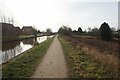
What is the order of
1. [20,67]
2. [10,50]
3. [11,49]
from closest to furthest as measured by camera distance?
[20,67]
[10,50]
[11,49]

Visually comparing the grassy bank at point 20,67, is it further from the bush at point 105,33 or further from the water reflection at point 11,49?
the bush at point 105,33

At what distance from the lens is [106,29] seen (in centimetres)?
4281

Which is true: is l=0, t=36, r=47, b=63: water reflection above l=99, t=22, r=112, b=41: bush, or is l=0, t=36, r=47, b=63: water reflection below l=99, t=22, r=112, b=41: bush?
below

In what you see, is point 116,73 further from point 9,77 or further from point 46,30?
point 46,30

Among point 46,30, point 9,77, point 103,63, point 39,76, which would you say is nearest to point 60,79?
point 39,76

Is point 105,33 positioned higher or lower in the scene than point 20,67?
higher

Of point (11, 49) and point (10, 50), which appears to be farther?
point (11, 49)

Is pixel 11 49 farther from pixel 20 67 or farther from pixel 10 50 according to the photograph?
pixel 20 67

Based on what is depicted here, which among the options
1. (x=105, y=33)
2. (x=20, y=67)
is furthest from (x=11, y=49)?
(x=105, y=33)

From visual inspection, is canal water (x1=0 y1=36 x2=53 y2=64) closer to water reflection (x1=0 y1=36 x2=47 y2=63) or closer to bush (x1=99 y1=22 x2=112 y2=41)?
water reflection (x1=0 y1=36 x2=47 y2=63)

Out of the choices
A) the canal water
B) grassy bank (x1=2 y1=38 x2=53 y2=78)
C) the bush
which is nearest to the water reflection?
the canal water

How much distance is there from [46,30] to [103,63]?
547ft

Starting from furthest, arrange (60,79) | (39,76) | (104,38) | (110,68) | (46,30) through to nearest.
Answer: (46,30) < (104,38) < (110,68) < (39,76) < (60,79)

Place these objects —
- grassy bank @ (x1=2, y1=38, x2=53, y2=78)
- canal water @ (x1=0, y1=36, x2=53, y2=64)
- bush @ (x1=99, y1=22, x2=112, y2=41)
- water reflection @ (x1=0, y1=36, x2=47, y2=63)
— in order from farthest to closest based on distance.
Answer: bush @ (x1=99, y1=22, x2=112, y2=41) → water reflection @ (x1=0, y1=36, x2=47, y2=63) → canal water @ (x1=0, y1=36, x2=53, y2=64) → grassy bank @ (x1=2, y1=38, x2=53, y2=78)
